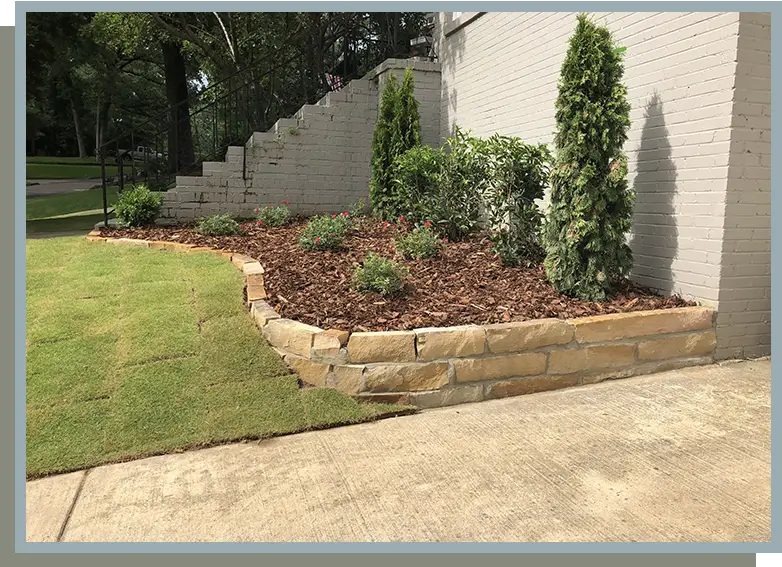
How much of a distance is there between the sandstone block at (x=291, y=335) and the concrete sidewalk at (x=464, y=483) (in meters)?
0.67

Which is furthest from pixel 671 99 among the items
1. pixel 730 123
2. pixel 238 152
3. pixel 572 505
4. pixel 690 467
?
pixel 238 152

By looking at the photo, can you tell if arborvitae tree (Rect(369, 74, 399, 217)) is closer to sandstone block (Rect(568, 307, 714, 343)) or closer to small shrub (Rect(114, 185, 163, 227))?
small shrub (Rect(114, 185, 163, 227))

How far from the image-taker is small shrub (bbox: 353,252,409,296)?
432cm

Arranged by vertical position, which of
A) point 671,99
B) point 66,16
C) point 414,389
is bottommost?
point 414,389

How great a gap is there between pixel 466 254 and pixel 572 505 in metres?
3.48

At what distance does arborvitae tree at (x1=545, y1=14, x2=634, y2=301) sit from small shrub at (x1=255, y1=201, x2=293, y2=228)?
452cm

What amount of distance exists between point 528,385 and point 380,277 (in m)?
1.46

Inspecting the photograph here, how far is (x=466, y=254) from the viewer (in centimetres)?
557

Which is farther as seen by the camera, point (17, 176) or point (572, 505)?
point (572, 505)

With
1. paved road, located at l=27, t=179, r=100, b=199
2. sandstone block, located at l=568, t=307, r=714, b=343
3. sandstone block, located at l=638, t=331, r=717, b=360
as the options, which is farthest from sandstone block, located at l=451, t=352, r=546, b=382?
paved road, located at l=27, t=179, r=100, b=199

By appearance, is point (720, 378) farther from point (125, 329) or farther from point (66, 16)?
point (66, 16)

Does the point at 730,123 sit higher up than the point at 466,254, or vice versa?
the point at 730,123

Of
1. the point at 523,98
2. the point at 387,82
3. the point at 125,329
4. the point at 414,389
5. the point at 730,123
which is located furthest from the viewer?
the point at 387,82

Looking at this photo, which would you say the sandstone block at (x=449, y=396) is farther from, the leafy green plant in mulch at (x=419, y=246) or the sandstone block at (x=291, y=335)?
the leafy green plant in mulch at (x=419, y=246)
